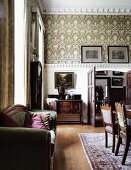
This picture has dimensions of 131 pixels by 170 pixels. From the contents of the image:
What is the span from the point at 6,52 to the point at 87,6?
Answer: 19.6 feet

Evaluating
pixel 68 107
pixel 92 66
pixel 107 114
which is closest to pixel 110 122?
pixel 107 114

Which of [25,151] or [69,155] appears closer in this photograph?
[25,151]

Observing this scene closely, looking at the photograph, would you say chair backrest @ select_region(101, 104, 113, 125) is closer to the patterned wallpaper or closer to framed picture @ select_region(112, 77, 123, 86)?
the patterned wallpaper

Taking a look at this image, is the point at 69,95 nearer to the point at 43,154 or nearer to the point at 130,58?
the point at 130,58

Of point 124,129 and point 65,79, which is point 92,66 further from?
point 124,129

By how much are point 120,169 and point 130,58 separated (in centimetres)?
611

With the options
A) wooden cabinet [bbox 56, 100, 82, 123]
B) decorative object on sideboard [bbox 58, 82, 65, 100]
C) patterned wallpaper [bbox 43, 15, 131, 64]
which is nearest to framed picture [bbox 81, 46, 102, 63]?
patterned wallpaper [bbox 43, 15, 131, 64]

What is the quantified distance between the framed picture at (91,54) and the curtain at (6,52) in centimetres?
530

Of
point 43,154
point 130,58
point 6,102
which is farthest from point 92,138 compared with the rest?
point 130,58

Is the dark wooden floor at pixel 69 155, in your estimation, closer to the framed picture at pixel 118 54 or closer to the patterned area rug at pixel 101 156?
the patterned area rug at pixel 101 156

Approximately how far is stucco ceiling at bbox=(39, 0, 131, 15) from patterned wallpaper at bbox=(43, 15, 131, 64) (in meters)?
0.21

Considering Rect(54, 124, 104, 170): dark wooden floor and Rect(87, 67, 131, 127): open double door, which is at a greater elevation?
Rect(87, 67, 131, 127): open double door

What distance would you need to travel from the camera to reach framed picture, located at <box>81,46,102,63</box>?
8648 millimetres

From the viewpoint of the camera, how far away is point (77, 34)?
873cm
